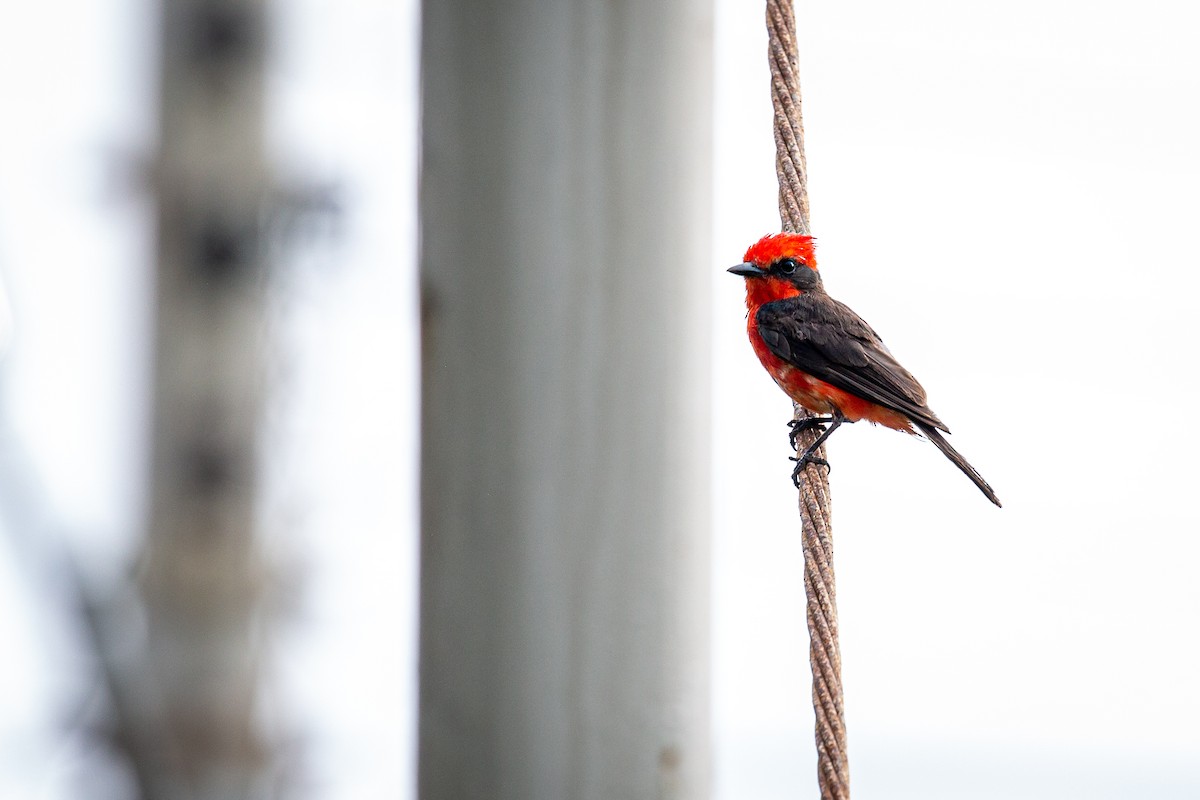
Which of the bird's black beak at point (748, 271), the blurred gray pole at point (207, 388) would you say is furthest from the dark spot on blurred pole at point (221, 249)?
the bird's black beak at point (748, 271)

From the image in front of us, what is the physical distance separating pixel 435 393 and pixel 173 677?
275 cm

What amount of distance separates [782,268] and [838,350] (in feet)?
1.48

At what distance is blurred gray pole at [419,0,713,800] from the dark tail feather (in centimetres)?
165

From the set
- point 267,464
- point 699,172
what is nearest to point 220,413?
point 267,464

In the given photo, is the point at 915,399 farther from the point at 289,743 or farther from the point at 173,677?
the point at 173,677

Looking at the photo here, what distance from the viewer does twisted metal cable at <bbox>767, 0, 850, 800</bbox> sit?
3.09 metres

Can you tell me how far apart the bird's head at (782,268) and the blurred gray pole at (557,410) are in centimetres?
210

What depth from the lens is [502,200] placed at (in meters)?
2.92

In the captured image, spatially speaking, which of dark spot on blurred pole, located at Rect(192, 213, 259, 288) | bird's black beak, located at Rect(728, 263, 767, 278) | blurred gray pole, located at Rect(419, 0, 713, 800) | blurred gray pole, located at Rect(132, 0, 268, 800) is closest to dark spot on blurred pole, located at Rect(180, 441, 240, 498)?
blurred gray pole, located at Rect(132, 0, 268, 800)

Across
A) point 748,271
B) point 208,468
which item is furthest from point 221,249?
point 748,271

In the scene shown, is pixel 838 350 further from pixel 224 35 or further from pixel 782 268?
pixel 224 35

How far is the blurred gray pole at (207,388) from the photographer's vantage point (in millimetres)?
4969

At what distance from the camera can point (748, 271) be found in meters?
5.11

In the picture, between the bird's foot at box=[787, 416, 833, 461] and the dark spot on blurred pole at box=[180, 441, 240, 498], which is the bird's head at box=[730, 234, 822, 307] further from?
the dark spot on blurred pole at box=[180, 441, 240, 498]
